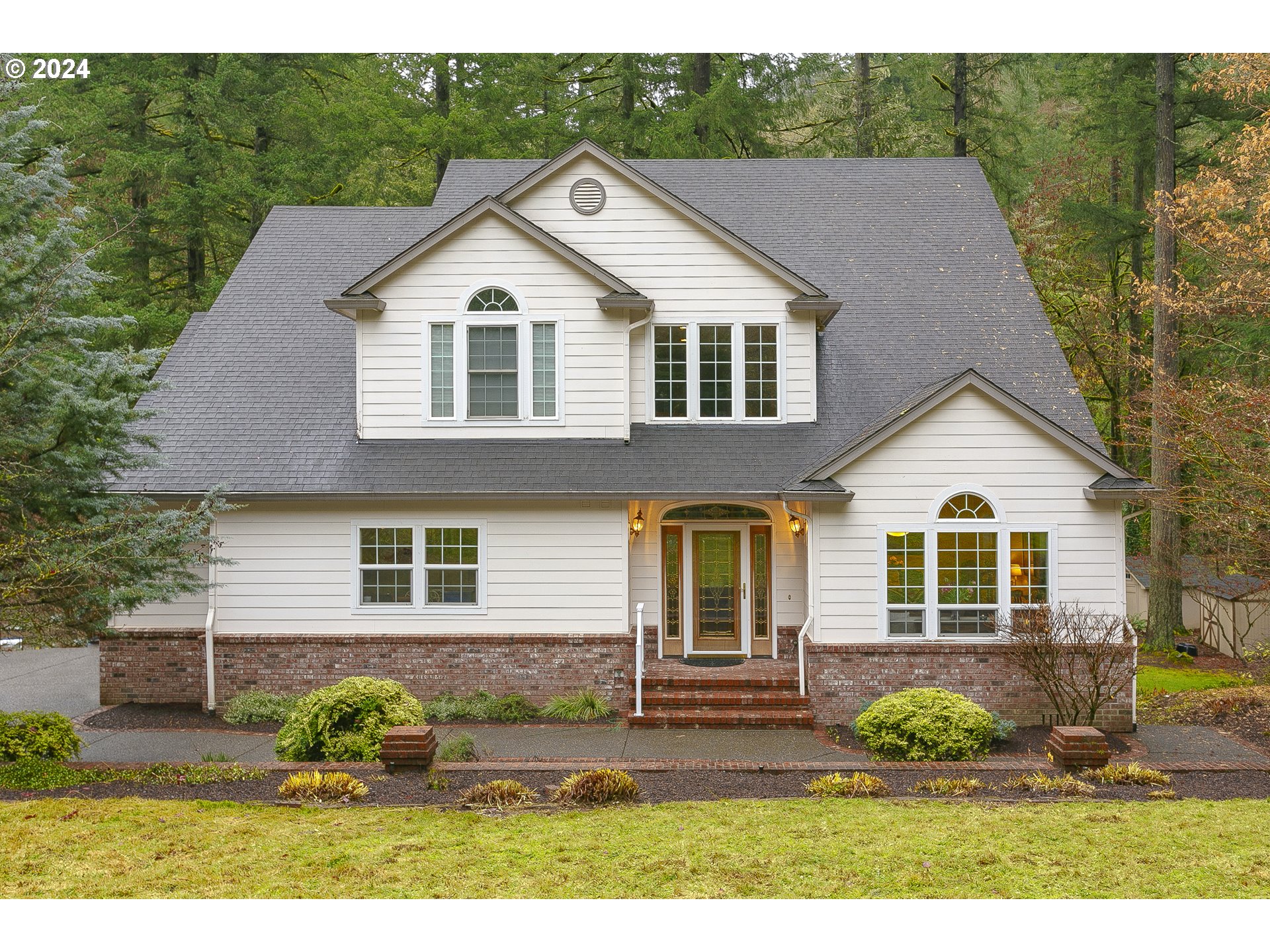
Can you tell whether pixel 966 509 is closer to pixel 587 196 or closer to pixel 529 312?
pixel 529 312

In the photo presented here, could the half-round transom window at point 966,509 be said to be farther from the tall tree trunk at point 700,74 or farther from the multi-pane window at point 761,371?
the tall tree trunk at point 700,74

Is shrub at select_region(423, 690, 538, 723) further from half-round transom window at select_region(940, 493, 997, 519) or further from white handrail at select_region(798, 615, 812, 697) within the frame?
half-round transom window at select_region(940, 493, 997, 519)

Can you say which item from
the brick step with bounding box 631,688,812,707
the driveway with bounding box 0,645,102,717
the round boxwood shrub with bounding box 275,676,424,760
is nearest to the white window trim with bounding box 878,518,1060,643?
the brick step with bounding box 631,688,812,707

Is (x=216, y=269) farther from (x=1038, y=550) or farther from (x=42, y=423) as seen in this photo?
(x=1038, y=550)

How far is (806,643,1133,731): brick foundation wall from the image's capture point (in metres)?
12.5

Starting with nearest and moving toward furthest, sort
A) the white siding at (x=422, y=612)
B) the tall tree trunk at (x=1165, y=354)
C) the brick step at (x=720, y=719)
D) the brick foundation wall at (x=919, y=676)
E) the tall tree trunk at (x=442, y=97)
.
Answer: the brick step at (x=720, y=719)
the brick foundation wall at (x=919, y=676)
the white siding at (x=422, y=612)
the tall tree trunk at (x=1165, y=354)
the tall tree trunk at (x=442, y=97)

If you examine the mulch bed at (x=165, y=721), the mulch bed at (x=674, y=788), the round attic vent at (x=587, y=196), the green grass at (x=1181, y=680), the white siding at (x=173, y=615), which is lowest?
the green grass at (x=1181, y=680)

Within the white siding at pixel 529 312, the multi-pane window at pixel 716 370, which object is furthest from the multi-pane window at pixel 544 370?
the multi-pane window at pixel 716 370

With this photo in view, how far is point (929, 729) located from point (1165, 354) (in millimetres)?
12792

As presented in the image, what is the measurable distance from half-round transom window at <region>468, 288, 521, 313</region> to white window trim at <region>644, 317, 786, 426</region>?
85.8 inches

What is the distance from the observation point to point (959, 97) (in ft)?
83.1

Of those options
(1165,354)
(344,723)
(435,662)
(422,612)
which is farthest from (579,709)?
(1165,354)

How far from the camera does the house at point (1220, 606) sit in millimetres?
20281

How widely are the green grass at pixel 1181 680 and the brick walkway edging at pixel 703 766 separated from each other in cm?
659
